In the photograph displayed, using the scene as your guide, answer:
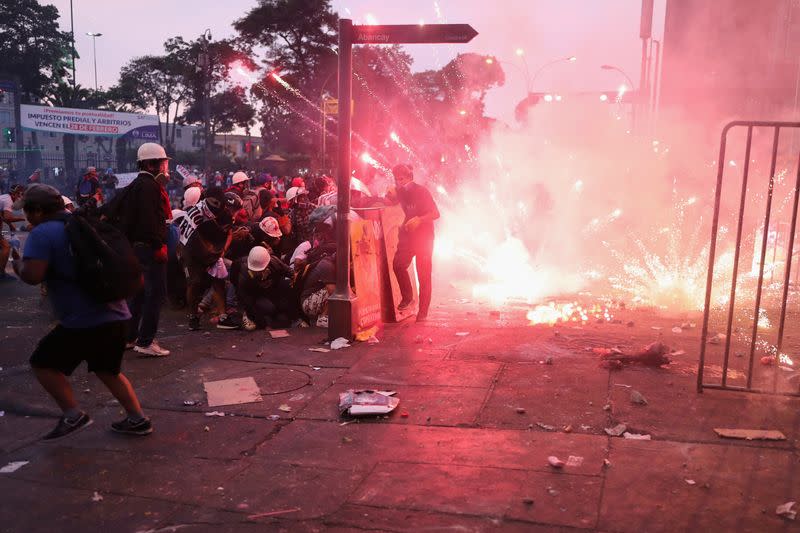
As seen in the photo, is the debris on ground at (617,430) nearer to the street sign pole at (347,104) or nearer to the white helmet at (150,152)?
the street sign pole at (347,104)

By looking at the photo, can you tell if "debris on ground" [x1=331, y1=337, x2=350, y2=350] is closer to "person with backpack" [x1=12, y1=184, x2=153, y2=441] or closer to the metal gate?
"person with backpack" [x1=12, y1=184, x2=153, y2=441]

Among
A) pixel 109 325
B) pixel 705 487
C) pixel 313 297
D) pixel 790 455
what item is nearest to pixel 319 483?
pixel 109 325

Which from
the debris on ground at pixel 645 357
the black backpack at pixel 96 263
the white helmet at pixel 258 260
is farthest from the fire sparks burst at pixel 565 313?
the black backpack at pixel 96 263

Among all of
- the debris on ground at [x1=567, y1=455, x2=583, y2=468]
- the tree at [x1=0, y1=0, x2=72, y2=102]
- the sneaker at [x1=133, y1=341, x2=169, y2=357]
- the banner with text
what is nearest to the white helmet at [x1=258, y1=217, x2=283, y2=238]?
the sneaker at [x1=133, y1=341, x2=169, y2=357]

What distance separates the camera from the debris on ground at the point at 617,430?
4388 millimetres

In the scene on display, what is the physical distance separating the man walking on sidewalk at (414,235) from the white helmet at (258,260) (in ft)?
5.19

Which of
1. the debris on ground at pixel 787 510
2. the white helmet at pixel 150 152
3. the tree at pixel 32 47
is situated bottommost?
the debris on ground at pixel 787 510

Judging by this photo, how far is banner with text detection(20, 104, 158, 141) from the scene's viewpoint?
94.6 ft

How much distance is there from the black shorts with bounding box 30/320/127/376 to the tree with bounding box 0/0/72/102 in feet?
186

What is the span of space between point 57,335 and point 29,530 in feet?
4.43

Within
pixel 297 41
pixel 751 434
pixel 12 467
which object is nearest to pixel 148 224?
pixel 12 467

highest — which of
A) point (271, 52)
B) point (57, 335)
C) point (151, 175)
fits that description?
point (271, 52)

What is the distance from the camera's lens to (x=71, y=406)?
4488 mm

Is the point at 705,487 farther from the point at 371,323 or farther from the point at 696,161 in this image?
the point at 696,161
